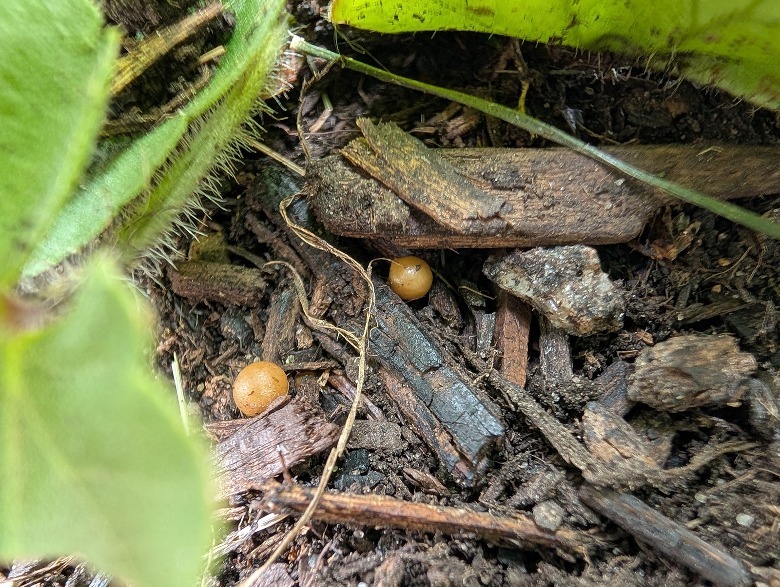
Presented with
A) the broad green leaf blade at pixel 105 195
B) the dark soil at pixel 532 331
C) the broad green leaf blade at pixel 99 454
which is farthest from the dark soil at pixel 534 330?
the broad green leaf blade at pixel 99 454

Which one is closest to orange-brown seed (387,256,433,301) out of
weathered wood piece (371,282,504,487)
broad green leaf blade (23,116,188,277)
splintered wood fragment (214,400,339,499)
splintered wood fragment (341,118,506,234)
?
weathered wood piece (371,282,504,487)

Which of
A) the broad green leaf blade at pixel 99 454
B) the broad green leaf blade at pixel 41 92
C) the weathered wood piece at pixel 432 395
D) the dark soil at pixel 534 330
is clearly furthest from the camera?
the weathered wood piece at pixel 432 395

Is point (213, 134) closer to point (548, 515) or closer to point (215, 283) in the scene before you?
A: point (215, 283)

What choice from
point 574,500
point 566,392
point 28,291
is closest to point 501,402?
point 566,392

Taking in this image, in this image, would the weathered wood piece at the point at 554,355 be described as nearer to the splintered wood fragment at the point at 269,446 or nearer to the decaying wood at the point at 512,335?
the decaying wood at the point at 512,335

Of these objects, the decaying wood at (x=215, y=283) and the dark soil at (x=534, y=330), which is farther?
the decaying wood at (x=215, y=283)

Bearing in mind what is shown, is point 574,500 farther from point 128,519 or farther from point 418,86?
point 418,86
